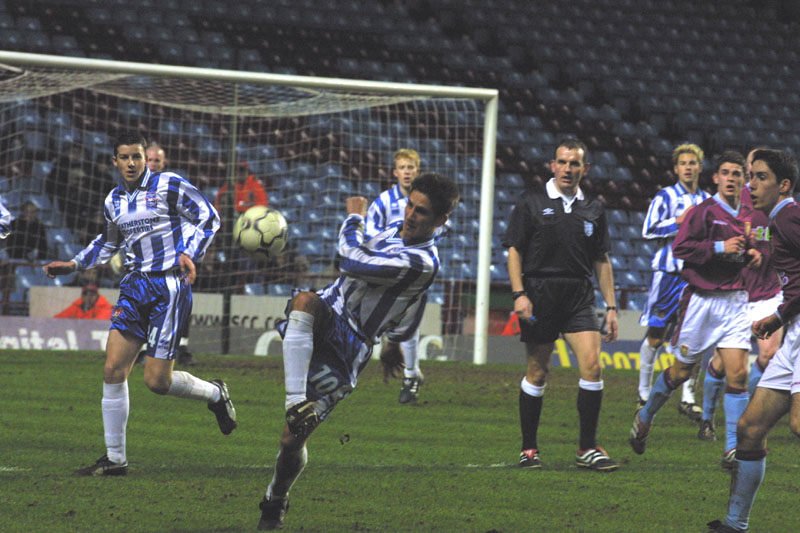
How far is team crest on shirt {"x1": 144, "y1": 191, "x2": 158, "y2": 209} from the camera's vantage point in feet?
20.6

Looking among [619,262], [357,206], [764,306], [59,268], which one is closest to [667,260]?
[764,306]

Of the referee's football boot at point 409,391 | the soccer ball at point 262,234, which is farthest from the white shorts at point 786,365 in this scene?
the soccer ball at point 262,234

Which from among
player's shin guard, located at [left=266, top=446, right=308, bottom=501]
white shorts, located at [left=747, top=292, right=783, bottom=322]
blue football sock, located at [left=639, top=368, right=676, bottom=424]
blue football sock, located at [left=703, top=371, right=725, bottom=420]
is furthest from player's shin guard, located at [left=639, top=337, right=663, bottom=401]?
player's shin guard, located at [left=266, top=446, right=308, bottom=501]

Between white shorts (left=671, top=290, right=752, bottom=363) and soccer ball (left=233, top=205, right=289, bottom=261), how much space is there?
548cm

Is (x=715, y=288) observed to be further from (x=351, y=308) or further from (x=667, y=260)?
(x=351, y=308)

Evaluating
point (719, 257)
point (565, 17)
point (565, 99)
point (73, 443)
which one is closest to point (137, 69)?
point (73, 443)

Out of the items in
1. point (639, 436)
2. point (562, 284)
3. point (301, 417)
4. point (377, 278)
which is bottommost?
point (639, 436)

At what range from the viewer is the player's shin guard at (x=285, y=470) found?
14.5 ft

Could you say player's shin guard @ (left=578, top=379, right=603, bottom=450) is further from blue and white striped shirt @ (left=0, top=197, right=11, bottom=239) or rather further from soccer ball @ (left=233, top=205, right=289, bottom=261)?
soccer ball @ (left=233, top=205, right=289, bottom=261)

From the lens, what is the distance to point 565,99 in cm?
2270

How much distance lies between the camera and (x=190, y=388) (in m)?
6.40

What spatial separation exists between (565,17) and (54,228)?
44.4ft

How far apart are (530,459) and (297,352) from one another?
2.55 meters

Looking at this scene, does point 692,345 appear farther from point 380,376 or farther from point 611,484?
point 380,376
